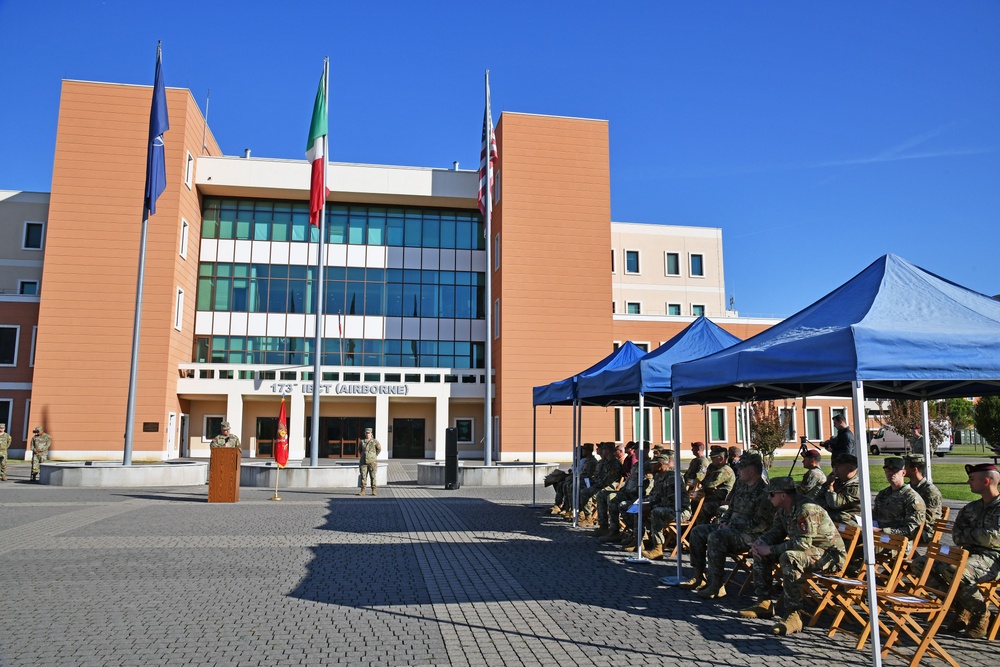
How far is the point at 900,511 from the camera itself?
7.08 metres

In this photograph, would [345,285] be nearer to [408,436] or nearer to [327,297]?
[327,297]

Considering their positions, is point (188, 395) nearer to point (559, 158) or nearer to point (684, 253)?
point (559, 158)

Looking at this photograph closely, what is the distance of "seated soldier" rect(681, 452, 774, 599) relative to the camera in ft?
24.5

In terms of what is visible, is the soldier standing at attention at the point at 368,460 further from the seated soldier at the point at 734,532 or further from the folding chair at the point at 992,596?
the folding chair at the point at 992,596

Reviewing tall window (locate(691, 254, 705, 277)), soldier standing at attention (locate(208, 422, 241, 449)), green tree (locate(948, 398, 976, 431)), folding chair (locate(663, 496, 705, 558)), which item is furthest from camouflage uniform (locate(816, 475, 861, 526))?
green tree (locate(948, 398, 976, 431))

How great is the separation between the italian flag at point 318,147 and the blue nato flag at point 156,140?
436cm

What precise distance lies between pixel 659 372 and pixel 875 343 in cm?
481

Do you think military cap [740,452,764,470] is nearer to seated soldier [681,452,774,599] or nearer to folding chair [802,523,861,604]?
seated soldier [681,452,774,599]

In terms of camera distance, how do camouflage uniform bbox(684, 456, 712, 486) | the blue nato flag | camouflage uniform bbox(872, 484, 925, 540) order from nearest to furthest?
camouflage uniform bbox(872, 484, 925, 540) < camouflage uniform bbox(684, 456, 712, 486) < the blue nato flag

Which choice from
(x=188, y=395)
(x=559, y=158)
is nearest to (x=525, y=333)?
(x=559, y=158)

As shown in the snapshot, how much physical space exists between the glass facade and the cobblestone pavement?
2848cm

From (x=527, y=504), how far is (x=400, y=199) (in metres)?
28.6

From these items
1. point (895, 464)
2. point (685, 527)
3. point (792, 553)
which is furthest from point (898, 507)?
point (685, 527)

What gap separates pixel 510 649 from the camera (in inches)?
229
